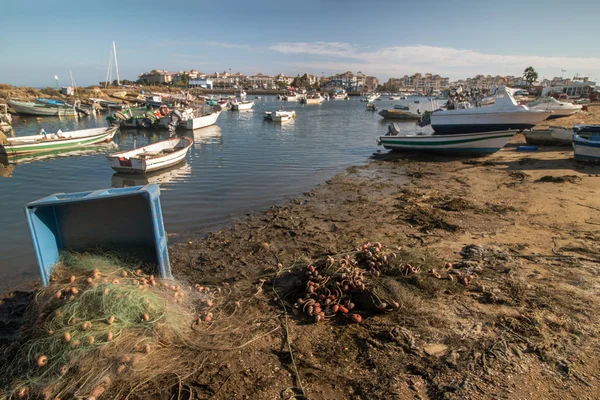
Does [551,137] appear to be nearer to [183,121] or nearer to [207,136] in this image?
[207,136]

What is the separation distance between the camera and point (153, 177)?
47.1 ft

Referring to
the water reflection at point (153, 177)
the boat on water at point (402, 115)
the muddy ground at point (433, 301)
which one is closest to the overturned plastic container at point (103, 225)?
the muddy ground at point (433, 301)

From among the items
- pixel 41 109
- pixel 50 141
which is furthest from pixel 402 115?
pixel 41 109


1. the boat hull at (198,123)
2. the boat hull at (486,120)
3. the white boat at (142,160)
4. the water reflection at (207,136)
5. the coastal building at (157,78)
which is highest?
the coastal building at (157,78)

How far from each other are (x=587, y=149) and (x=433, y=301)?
40.8 ft

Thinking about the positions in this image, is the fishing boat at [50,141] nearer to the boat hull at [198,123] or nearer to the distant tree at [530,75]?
the boat hull at [198,123]

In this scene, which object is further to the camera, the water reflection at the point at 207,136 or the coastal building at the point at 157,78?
the coastal building at the point at 157,78

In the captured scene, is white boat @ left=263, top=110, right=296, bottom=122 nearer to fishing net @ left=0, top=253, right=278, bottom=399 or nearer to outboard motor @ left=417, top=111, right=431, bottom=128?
outboard motor @ left=417, top=111, right=431, bottom=128

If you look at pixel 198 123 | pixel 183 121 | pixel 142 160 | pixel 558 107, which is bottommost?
pixel 142 160

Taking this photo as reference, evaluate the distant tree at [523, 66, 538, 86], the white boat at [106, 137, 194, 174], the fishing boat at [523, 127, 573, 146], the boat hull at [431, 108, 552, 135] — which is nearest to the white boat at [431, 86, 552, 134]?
the boat hull at [431, 108, 552, 135]

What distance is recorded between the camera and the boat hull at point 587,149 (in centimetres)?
1225

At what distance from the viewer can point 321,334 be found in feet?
Result: 13.5

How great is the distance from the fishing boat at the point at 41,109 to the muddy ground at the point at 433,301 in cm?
4076

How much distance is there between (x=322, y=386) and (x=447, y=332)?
170 cm
